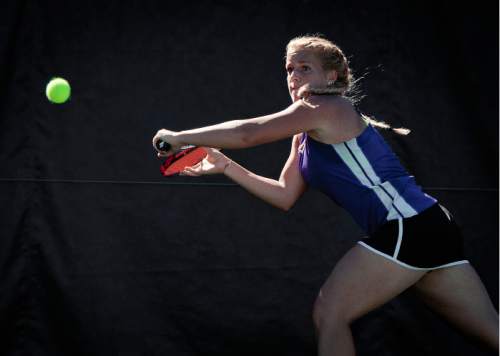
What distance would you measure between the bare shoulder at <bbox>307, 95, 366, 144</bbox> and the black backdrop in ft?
3.86

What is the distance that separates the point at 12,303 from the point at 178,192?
1035 millimetres

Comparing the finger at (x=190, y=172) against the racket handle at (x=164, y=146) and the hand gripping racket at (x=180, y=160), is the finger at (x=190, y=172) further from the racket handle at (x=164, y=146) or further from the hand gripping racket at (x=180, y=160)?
the racket handle at (x=164, y=146)

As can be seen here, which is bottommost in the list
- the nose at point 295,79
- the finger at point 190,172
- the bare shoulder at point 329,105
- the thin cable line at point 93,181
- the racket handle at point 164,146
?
the thin cable line at point 93,181

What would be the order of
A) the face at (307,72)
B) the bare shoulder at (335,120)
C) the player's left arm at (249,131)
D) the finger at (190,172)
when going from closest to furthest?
the player's left arm at (249,131) < the bare shoulder at (335,120) < the face at (307,72) < the finger at (190,172)

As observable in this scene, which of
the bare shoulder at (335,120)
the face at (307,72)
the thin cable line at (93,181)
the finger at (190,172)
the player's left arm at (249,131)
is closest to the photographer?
the player's left arm at (249,131)

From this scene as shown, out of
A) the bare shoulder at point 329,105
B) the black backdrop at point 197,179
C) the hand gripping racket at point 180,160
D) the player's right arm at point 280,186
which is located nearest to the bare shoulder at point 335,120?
the bare shoulder at point 329,105

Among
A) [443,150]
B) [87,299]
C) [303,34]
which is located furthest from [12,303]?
[443,150]

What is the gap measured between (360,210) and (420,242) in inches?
10.8

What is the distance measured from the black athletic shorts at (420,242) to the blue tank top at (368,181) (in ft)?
0.14

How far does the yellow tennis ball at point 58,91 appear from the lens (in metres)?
3.43

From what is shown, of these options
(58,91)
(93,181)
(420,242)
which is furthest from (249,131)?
(93,181)

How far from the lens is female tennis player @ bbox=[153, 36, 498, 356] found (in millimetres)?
2697

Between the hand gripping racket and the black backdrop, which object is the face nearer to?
the hand gripping racket

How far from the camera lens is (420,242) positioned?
108 inches
